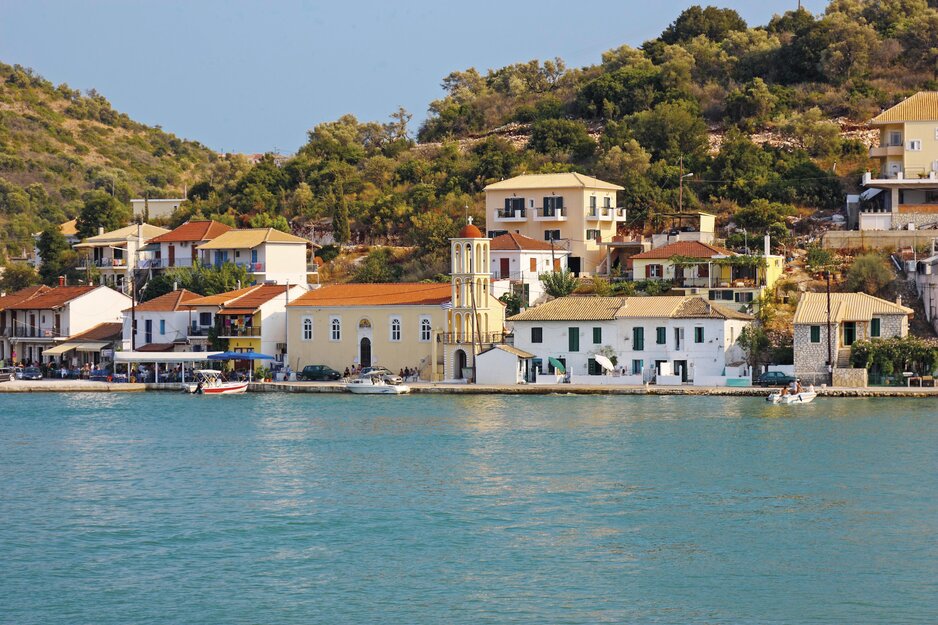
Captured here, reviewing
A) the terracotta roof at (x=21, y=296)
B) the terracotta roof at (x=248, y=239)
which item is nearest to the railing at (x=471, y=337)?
the terracotta roof at (x=248, y=239)

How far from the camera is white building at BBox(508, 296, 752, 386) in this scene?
54.2 metres

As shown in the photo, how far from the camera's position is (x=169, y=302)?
66500mm

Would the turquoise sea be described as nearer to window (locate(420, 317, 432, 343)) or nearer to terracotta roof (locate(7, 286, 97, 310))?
window (locate(420, 317, 432, 343))

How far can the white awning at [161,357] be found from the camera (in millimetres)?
61500

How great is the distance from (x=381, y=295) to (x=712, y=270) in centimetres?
1404

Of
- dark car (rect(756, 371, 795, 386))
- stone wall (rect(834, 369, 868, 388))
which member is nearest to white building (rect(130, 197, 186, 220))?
dark car (rect(756, 371, 795, 386))

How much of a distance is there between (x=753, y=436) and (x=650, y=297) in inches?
656

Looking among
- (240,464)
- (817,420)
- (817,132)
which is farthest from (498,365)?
(817,132)

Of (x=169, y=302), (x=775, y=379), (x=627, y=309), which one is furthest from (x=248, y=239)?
(x=775, y=379)

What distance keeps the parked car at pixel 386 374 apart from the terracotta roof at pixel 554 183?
15.4 meters

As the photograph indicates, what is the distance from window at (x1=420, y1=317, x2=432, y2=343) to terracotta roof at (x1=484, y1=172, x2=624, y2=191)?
13.8 meters

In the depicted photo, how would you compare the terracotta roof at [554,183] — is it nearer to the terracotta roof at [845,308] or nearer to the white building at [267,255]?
the white building at [267,255]

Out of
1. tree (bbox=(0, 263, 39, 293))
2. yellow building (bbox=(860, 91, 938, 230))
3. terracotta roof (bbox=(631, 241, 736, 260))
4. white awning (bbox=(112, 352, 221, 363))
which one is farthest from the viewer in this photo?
tree (bbox=(0, 263, 39, 293))

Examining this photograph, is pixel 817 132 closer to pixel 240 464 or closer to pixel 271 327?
pixel 271 327
